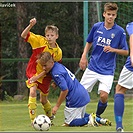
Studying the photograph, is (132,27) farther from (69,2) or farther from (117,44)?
(69,2)

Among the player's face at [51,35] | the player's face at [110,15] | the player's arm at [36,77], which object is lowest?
the player's arm at [36,77]

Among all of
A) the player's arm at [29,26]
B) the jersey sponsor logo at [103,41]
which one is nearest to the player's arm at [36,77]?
the player's arm at [29,26]

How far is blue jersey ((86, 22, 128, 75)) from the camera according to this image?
10062mm

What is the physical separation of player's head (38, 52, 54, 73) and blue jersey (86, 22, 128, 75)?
1.10m

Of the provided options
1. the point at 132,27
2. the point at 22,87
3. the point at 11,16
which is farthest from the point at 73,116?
the point at 11,16

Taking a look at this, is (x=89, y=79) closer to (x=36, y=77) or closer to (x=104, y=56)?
(x=104, y=56)

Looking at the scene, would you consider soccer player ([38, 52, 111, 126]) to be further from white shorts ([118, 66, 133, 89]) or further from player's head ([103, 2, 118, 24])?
white shorts ([118, 66, 133, 89])

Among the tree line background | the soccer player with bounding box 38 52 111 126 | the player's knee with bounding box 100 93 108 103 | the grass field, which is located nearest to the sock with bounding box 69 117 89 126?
the soccer player with bounding box 38 52 111 126

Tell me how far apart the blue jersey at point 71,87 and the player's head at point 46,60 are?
9cm

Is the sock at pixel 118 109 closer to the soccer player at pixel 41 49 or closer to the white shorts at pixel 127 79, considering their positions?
the white shorts at pixel 127 79

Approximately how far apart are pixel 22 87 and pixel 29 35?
12.9 m

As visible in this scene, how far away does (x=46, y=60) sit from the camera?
9.24 m

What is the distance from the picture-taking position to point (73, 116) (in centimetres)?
956

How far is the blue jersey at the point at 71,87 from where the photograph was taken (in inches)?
367
